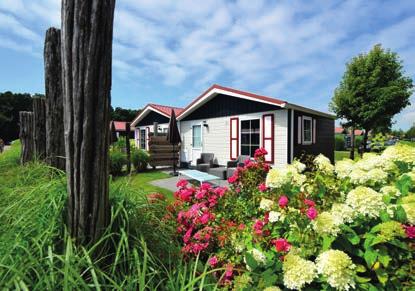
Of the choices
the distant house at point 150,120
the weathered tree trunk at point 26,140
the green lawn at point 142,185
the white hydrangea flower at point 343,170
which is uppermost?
the distant house at point 150,120

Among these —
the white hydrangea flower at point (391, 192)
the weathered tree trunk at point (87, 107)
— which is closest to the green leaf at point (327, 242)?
the white hydrangea flower at point (391, 192)

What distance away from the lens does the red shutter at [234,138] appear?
11320 mm

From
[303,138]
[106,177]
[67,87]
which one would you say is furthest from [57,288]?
[303,138]

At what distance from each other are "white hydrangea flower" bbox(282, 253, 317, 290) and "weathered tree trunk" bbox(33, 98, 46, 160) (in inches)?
130

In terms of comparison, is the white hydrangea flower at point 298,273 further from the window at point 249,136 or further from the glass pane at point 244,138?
the glass pane at point 244,138

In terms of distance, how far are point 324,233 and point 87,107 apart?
154cm

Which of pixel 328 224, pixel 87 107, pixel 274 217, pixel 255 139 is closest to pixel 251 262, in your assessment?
pixel 274 217

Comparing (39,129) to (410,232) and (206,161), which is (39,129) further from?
(206,161)

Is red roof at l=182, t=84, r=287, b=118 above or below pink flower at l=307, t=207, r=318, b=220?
above

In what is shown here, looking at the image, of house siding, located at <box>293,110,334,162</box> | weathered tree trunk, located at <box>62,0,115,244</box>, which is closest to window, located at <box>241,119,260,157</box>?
house siding, located at <box>293,110,334,162</box>

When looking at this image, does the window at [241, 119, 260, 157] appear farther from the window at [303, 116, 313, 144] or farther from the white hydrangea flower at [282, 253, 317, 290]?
the white hydrangea flower at [282, 253, 317, 290]

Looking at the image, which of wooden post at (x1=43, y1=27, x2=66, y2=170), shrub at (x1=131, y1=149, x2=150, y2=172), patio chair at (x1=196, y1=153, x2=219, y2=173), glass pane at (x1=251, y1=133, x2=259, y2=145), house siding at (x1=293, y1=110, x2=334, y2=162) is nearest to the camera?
wooden post at (x1=43, y1=27, x2=66, y2=170)

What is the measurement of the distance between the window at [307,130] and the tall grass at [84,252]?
10439 millimetres

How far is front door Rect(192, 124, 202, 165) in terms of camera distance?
13.6 m
